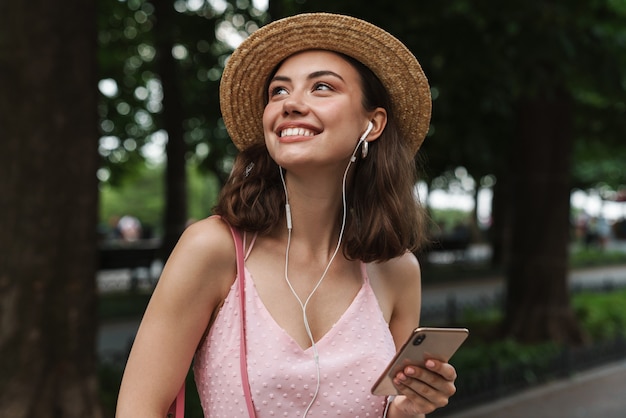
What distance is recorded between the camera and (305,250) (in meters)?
2.56

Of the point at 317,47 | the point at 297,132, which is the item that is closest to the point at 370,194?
the point at 297,132

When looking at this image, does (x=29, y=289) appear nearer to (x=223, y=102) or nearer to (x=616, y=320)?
(x=223, y=102)

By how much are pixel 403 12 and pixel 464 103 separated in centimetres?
317

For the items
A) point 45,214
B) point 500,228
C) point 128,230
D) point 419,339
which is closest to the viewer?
point 419,339

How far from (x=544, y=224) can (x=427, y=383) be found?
922cm

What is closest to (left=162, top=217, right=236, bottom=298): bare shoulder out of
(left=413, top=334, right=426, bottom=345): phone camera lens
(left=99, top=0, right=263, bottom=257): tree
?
(left=413, top=334, right=426, bottom=345): phone camera lens

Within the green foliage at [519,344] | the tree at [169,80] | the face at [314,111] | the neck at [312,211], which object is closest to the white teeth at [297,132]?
the face at [314,111]

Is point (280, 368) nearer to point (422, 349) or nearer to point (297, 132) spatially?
point (422, 349)

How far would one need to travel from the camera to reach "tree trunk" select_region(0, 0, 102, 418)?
5520 millimetres

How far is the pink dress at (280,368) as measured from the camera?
2305mm

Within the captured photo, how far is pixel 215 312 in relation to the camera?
2.40 meters

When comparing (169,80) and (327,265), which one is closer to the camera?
(327,265)

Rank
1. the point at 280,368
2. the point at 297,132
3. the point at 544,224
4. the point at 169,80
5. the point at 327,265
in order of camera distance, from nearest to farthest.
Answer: the point at 280,368, the point at 297,132, the point at 327,265, the point at 544,224, the point at 169,80

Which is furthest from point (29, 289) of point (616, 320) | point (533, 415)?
point (616, 320)
